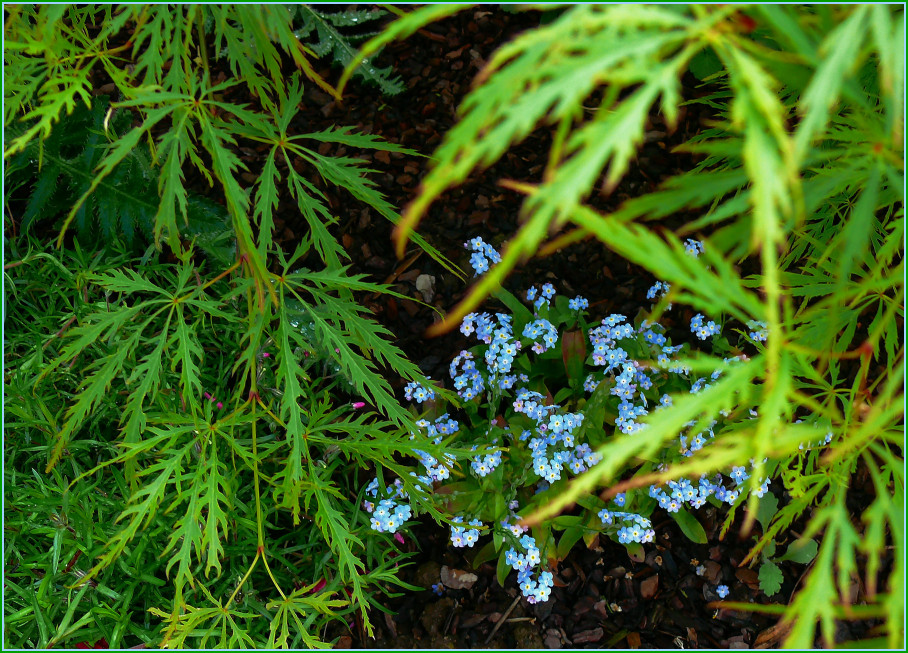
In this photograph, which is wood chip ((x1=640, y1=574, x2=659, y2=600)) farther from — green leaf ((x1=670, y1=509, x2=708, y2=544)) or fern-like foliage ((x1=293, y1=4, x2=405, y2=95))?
fern-like foliage ((x1=293, y1=4, x2=405, y2=95))

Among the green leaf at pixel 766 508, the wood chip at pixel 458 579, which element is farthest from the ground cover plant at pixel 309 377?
the wood chip at pixel 458 579

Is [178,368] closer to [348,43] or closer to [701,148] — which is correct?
[348,43]

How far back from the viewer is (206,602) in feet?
5.88

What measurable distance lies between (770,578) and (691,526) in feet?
0.90

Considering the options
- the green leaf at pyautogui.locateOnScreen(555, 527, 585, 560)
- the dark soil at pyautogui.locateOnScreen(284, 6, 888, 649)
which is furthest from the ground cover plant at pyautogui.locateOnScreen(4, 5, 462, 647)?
the green leaf at pyautogui.locateOnScreen(555, 527, 585, 560)

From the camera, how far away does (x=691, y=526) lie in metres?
1.91

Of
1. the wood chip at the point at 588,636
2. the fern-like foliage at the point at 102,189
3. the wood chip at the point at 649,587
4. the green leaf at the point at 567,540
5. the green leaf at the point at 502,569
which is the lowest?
the wood chip at the point at 588,636

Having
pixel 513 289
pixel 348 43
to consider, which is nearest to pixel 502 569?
pixel 513 289

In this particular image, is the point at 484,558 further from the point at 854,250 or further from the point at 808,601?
the point at 854,250

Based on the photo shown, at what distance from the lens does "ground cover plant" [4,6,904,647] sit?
114 cm

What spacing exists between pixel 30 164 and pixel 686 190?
2216 mm

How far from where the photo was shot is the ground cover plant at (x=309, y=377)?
3.75 feet

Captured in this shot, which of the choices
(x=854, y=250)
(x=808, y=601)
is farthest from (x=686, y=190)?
(x=808, y=601)

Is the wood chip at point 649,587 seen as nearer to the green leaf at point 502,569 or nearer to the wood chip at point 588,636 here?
the wood chip at point 588,636
